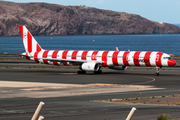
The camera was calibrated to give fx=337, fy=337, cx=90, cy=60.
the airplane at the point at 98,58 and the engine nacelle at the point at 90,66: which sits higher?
the airplane at the point at 98,58

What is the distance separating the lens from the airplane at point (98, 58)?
50.2 meters

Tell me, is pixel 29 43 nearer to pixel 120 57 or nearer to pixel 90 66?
pixel 90 66

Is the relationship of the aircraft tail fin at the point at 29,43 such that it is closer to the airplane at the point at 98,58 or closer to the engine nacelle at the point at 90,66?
the airplane at the point at 98,58

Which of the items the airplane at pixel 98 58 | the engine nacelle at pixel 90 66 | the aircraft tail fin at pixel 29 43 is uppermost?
the aircraft tail fin at pixel 29 43

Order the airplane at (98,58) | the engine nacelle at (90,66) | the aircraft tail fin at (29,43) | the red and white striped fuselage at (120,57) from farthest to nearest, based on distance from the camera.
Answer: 1. the aircraft tail fin at (29,43)
2. the engine nacelle at (90,66)
3. the airplane at (98,58)
4. the red and white striped fuselage at (120,57)

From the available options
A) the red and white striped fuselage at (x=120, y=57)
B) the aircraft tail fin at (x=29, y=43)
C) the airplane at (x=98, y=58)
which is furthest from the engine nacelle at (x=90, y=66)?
the aircraft tail fin at (x=29, y=43)

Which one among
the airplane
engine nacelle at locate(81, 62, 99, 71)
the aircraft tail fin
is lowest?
engine nacelle at locate(81, 62, 99, 71)

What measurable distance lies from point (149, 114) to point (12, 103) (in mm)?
9585

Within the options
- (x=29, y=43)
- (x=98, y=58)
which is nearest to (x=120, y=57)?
(x=98, y=58)

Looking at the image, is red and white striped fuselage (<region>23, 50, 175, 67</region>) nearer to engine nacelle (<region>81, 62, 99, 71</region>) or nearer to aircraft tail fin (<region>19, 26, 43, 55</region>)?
engine nacelle (<region>81, 62, 99, 71</region>)

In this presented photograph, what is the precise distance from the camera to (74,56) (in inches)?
2228

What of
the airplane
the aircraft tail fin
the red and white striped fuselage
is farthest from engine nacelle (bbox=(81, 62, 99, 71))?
the aircraft tail fin

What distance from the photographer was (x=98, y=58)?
5459cm

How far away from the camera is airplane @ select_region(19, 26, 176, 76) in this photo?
5024cm
